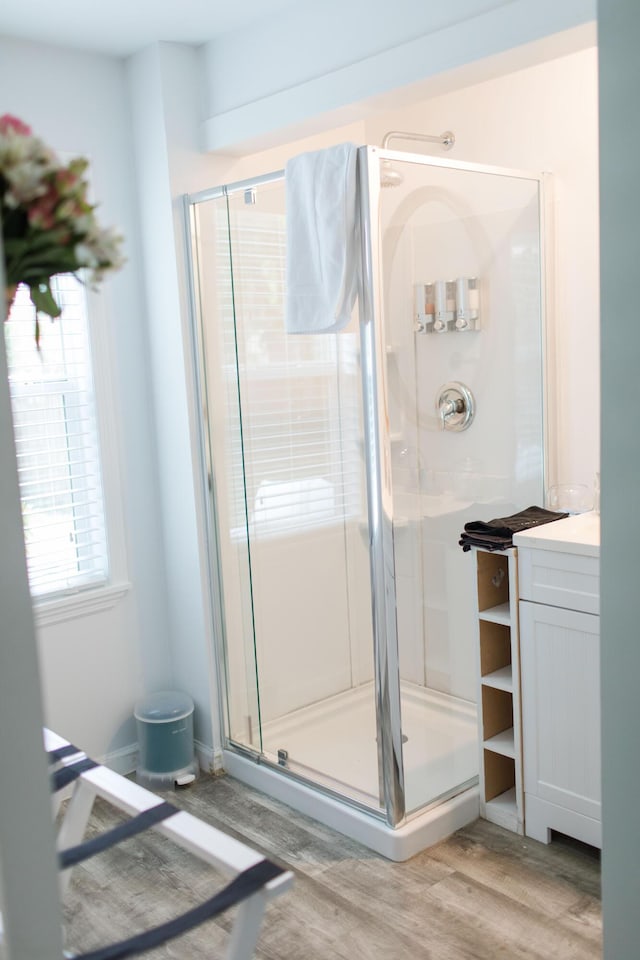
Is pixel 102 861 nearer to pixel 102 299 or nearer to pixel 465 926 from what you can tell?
pixel 465 926

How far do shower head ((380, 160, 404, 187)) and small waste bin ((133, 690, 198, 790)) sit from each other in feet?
6.29

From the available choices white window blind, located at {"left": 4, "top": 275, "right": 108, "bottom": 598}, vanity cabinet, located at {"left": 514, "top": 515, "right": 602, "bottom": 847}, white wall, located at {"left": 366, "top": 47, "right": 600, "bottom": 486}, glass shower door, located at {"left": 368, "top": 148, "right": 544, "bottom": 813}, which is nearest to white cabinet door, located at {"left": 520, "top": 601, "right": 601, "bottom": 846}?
vanity cabinet, located at {"left": 514, "top": 515, "right": 602, "bottom": 847}

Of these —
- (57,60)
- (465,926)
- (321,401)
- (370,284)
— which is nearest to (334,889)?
(465,926)

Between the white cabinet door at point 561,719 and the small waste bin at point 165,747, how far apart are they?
1.21m

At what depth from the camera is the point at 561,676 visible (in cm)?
254

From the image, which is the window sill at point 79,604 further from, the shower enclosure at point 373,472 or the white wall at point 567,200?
the white wall at point 567,200

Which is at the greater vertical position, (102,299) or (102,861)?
(102,299)

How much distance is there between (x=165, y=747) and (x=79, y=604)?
1.92 feet

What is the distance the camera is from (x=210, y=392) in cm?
313

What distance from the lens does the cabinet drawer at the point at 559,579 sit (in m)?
2.44

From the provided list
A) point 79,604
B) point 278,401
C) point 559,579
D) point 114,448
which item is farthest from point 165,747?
point 559,579

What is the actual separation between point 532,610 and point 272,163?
6.15 ft

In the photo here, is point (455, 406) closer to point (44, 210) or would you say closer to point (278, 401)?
point (278, 401)

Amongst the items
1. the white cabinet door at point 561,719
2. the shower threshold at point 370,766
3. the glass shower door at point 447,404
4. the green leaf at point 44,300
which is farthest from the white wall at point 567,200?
the green leaf at point 44,300
